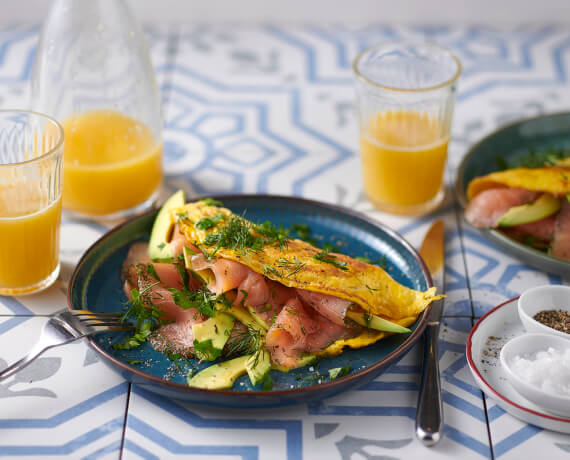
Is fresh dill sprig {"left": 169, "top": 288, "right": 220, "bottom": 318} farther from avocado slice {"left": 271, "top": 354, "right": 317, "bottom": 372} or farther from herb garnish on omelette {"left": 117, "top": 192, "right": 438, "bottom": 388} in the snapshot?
avocado slice {"left": 271, "top": 354, "right": 317, "bottom": 372}

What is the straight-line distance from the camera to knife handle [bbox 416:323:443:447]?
5.08ft

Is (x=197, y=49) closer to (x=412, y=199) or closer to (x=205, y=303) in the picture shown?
(x=412, y=199)

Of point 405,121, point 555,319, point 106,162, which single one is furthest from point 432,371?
point 106,162

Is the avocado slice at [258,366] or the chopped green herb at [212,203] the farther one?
the chopped green herb at [212,203]

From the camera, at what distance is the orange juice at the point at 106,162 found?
7.45 feet

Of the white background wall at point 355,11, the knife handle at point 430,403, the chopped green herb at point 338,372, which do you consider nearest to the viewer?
the knife handle at point 430,403

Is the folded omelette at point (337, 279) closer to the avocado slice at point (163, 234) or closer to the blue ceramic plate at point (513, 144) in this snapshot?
the avocado slice at point (163, 234)

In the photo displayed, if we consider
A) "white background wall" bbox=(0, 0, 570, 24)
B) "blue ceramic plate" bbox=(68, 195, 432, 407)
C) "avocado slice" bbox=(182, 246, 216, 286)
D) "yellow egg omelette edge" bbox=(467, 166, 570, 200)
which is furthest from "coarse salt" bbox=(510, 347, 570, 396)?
"white background wall" bbox=(0, 0, 570, 24)

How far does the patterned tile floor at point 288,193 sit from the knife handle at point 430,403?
54mm

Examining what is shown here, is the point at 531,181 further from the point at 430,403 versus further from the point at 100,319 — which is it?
the point at 100,319

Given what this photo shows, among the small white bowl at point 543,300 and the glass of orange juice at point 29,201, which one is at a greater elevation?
the glass of orange juice at point 29,201

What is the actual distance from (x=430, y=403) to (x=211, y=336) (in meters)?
0.55

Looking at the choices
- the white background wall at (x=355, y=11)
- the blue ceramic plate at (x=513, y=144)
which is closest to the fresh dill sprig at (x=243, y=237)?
the blue ceramic plate at (x=513, y=144)

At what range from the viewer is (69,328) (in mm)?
1690
